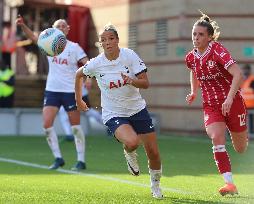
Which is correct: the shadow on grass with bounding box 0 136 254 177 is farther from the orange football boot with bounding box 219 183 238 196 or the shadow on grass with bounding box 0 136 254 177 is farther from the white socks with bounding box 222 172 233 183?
the orange football boot with bounding box 219 183 238 196

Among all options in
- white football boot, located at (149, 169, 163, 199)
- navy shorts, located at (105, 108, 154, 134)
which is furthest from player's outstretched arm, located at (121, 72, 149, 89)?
white football boot, located at (149, 169, 163, 199)

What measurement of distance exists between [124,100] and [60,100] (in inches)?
154

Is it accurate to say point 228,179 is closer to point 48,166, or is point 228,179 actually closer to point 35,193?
point 35,193

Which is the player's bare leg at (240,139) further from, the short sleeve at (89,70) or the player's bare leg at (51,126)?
the player's bare leg at (51,126)

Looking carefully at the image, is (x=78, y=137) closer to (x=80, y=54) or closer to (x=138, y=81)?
(x=80, y=54)

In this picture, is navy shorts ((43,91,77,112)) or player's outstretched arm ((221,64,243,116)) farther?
navy shorts ((43,91,77,112))

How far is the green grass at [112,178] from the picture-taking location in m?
10.1

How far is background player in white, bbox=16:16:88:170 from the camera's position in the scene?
13992mm

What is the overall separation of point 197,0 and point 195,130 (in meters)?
3.77

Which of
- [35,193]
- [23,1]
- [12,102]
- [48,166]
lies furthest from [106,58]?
[23,1]

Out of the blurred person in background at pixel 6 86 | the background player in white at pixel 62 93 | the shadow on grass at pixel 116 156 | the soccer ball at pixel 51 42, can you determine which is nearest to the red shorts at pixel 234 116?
the shadow on grass at pixel 116 156

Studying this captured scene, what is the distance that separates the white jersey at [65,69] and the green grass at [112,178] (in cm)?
131

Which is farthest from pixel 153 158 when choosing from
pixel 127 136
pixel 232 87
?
pixel 232 87

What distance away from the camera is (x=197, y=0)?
25.9 meters
